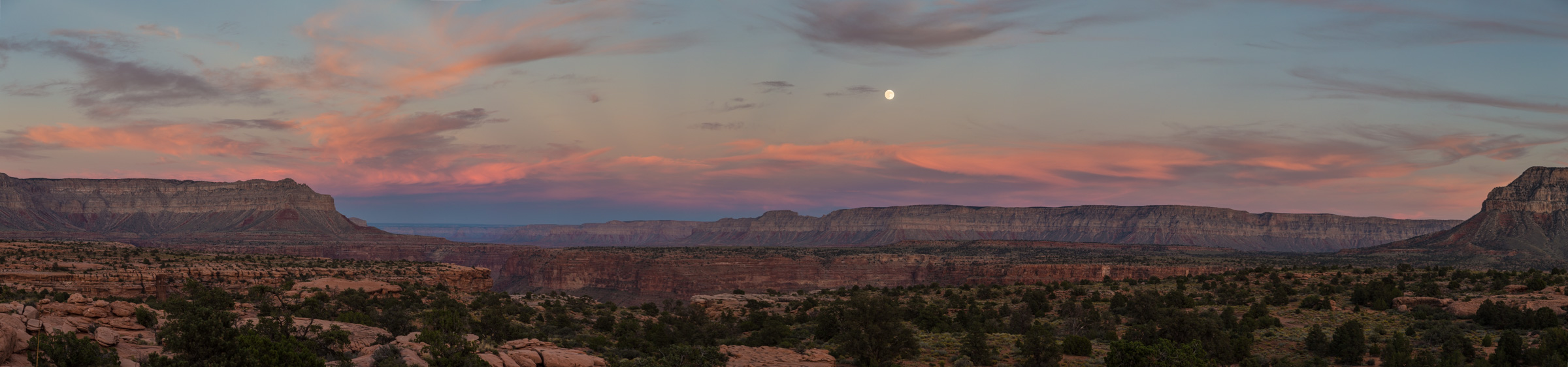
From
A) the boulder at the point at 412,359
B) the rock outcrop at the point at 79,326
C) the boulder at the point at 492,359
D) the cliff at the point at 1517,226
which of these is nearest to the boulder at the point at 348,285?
the rock outcrop at the point at 79,326

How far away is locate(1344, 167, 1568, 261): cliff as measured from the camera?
148125 mm

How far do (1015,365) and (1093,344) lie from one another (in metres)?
7.76

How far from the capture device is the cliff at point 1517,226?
148 metres

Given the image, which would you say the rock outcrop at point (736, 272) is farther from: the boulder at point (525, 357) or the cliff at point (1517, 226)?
the boulder at point (525, 357)

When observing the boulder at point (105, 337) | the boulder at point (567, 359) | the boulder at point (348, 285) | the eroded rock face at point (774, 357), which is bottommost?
the eroded rock face at point (774, 357)

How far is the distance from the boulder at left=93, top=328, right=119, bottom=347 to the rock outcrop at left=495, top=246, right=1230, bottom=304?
100 m

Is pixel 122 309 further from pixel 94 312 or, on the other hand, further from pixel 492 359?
pixel 492 359

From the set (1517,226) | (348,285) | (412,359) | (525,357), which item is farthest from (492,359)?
(1517,226)

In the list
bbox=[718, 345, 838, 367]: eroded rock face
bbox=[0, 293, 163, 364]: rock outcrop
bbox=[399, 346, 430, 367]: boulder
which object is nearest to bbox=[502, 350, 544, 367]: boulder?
bbox=[399, 346, 430, 367]: boulder

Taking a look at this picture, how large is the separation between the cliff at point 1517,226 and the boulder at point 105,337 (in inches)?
6908

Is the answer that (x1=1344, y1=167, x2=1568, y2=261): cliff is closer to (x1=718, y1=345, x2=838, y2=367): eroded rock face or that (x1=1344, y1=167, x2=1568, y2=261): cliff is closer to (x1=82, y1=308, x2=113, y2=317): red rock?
(x1=718, y1=345, x2=838, y2=367): eroded rock face

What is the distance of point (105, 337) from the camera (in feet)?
85.7

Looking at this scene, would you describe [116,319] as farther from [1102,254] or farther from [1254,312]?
[1102,254]

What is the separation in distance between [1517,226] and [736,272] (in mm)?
151653
